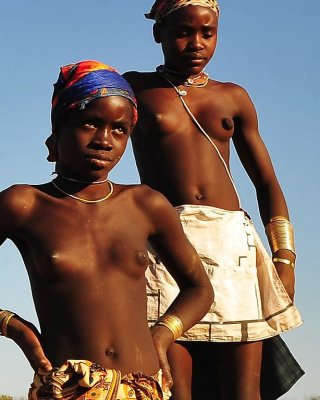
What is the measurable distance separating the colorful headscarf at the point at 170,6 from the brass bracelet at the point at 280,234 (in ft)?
4.38

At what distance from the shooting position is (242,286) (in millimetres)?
7395

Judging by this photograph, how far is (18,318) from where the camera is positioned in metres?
5.33

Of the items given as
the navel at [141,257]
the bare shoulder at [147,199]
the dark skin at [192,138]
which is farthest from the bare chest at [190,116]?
the navel at [141,257]

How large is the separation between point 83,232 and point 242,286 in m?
2.14

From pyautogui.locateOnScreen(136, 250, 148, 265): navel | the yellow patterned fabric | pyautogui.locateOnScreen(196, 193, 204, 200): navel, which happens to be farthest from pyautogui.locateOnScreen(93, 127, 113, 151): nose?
pyautogui.locateOnScreen(196, 193, 204, 200): navel

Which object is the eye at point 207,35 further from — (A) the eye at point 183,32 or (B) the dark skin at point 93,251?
(B) the dark skin at point 93,251

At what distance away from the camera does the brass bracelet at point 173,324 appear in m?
5.59

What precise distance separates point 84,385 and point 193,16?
3085 millimetres

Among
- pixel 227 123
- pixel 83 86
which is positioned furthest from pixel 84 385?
pixel 227 123

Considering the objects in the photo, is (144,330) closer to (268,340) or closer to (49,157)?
(49,157)

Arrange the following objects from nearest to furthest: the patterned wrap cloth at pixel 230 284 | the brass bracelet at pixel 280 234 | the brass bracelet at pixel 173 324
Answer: the brass bracelet at pixel 173 324 → the patterned wrap cloth at pixel 230 284 → the brass bracelet at pixel 280 234

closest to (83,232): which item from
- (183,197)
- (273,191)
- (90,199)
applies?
(90,199)

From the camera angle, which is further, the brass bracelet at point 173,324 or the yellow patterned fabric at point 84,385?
the brass bracelet at point 173,324

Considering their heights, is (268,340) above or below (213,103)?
below
